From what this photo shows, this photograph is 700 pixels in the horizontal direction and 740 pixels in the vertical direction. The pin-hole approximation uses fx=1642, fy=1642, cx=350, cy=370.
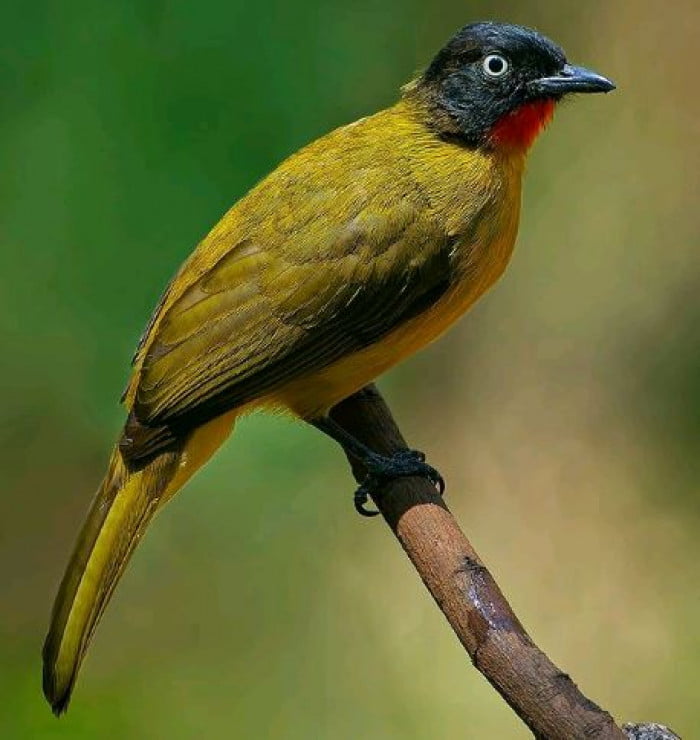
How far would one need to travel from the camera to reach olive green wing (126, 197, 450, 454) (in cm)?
383

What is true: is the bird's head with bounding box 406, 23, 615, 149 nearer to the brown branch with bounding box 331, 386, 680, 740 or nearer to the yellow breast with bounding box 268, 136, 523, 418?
the yellow breast with bounding box 268, 136, 523, 418

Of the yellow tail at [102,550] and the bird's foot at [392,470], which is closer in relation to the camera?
the yellow tail at [102,550]

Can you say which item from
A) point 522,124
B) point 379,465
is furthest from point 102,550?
point 522,124

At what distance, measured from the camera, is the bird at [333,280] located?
12.3 feet

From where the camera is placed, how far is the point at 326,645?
5125 mm

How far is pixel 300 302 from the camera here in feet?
12.7

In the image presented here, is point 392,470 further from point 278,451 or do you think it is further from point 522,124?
point 278,451

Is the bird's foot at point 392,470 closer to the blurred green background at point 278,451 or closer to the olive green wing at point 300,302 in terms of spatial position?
the olive green wing at point 300,302

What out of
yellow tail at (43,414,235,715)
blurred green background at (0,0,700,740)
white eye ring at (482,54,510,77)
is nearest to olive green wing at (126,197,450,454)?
yellow tail at (43,414,235,715)

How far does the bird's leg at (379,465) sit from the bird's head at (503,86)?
803 millimetres

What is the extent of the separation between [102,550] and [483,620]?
1.03 metres

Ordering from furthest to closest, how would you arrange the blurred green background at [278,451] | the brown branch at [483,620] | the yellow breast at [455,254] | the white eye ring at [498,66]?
1. the blurred green background at [278,451]
2. the white eye ring at [498,66]
3. the yellow breast at [455,254]
4. the brown branch at [483,620]

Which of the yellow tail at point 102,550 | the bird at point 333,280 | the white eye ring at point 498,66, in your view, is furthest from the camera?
the white eye ring at point 498,66

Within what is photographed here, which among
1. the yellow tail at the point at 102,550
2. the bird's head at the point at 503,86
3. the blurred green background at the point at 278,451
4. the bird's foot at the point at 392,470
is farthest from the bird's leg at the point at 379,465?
the blurred green background at the point at 278,451
